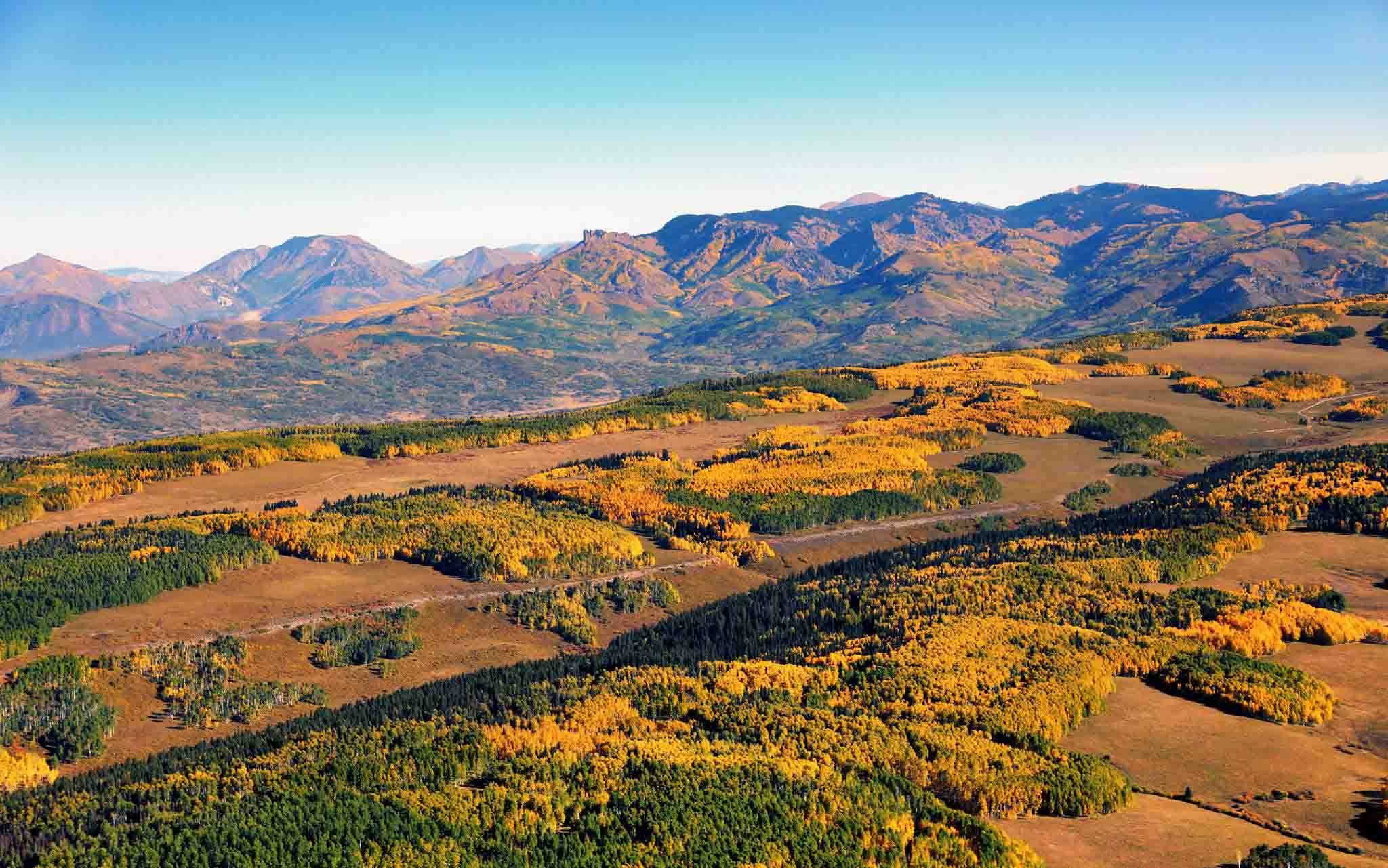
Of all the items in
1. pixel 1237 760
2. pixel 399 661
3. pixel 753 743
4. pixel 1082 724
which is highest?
pixel 753 743

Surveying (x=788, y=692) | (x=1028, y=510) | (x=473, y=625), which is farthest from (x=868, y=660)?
(x=1028, y=510)

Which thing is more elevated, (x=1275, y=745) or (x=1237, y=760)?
(x=1275, y=745)

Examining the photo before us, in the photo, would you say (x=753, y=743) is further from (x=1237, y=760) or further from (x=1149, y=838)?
(x=1237, y=760)

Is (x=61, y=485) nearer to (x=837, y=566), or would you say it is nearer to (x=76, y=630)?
(x=76, y=630)

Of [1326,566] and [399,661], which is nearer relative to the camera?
[399,661]

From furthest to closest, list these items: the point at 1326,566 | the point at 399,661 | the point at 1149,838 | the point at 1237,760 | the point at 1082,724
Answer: the point at 1326,566
the point at 399,661
the point at 1082,724
the point at 1237,760
the point at 1149,838

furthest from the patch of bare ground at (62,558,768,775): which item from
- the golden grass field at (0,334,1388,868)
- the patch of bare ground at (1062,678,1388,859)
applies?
the patch of bare ground at (1062,678,1388,859)

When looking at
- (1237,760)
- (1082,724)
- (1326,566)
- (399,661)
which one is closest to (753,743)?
(1082,724)
